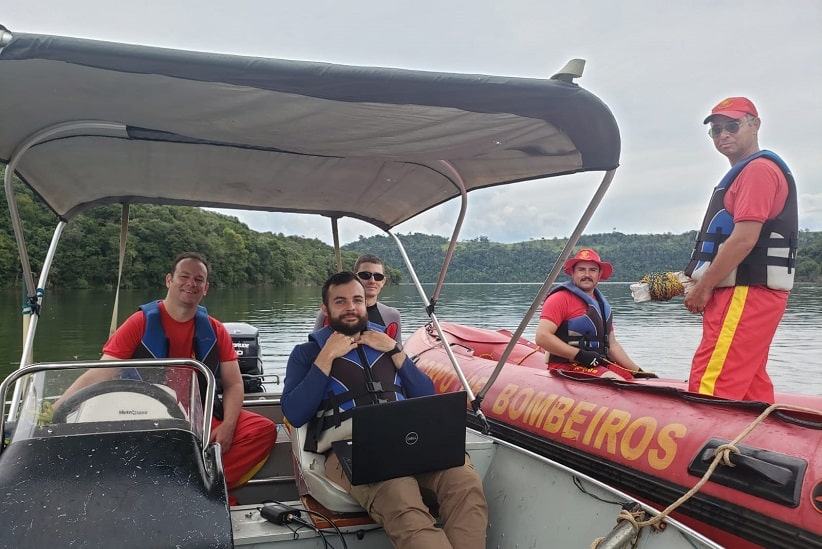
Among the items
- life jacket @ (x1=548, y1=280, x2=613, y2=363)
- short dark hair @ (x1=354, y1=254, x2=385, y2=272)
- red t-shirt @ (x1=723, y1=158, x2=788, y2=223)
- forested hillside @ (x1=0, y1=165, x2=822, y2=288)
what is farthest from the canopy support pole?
forested hillside @ (x1=0, y1=165, x2=822, y2=288)

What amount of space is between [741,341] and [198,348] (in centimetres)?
279

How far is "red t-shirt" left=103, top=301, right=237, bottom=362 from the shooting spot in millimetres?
3291

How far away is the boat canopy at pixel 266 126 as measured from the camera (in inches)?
79.2

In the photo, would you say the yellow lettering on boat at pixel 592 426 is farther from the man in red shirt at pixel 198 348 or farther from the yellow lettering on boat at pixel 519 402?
the man in red shirt at pixel 198 348

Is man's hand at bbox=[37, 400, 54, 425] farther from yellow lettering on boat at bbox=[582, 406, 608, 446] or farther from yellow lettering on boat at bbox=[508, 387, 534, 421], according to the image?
yellow lettering on boat at bbox=[508, 387, 534, 421]

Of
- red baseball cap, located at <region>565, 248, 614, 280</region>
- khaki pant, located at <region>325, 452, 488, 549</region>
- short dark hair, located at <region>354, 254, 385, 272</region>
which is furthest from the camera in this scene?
short dark hair, located at <region>354, 254, 385, 272</region>

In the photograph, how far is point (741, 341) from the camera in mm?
2854

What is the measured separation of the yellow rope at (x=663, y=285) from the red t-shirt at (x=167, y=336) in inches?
94.9

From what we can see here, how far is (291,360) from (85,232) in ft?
110

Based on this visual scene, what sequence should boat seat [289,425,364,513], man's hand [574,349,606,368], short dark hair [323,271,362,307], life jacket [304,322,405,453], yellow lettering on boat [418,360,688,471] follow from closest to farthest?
1. boat seat [289,425,364,513]
2. life jacket [304,322,405,453]
3. yellow lettering on boat [418,360,688,471]
4. short dark hair [323,271,362,307]
5. man's hand [574,349,606,368]

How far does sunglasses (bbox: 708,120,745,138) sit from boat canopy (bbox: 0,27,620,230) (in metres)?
0.76

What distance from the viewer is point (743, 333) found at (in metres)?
2.86

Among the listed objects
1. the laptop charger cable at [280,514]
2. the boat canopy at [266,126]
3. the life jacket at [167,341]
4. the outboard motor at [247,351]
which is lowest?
the laptop charger cable at [280,514]

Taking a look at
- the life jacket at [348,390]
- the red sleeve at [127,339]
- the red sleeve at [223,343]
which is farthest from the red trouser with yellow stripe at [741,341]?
the red sleeve at [127,339]
